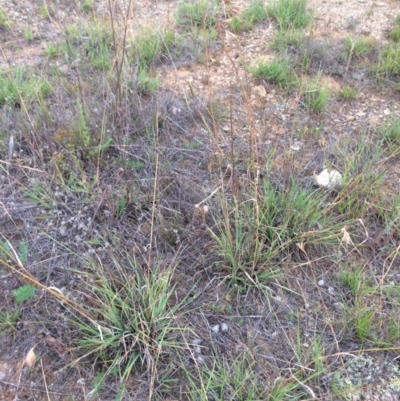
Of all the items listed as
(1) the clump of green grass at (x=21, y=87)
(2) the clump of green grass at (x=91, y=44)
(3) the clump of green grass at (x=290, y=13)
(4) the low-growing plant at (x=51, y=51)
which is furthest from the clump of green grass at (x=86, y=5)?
(3) the clump of green grass at (x=290, y=13)

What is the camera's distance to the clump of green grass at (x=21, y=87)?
2.53m

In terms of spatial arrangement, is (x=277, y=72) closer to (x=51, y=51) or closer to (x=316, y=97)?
(x=316, y=97)

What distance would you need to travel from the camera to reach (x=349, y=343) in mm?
1729

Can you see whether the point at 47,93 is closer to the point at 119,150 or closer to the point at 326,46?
the point at 119,150

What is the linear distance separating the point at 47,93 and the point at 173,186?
114cm

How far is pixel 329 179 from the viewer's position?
2168 mm

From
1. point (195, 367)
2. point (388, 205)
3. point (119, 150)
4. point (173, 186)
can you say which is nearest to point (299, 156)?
point (388, 205)

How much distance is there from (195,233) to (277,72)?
1.40m

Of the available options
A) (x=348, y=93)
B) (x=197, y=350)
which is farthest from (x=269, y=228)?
(x=348, y=93)

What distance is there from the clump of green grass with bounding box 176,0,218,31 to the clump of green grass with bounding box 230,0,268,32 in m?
0.17

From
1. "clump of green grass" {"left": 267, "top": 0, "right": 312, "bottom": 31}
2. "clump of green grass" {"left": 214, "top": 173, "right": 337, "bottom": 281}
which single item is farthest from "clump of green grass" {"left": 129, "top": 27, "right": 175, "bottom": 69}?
"clump of green grass" {"left": 214, "top": 173, "right": 337, "bottom": 281}

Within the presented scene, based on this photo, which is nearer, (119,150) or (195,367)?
(195,367)

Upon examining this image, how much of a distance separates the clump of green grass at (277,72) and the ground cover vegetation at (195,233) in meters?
0.01

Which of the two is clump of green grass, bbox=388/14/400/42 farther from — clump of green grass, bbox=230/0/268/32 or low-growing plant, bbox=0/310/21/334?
low-growing plant, bbox=0/310/21/334
